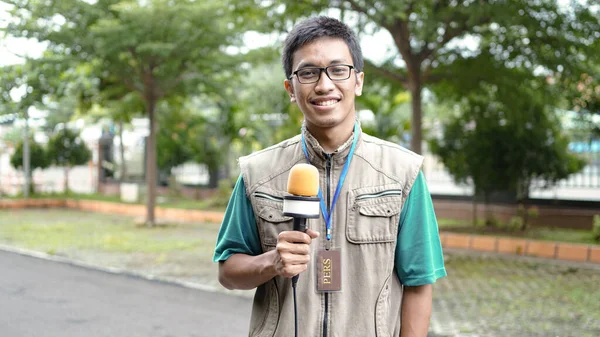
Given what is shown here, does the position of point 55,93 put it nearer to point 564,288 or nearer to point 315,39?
point 564,288

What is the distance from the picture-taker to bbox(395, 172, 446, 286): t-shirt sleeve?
205 cm

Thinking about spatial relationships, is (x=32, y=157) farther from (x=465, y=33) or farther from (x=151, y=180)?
(x=465, y=33)

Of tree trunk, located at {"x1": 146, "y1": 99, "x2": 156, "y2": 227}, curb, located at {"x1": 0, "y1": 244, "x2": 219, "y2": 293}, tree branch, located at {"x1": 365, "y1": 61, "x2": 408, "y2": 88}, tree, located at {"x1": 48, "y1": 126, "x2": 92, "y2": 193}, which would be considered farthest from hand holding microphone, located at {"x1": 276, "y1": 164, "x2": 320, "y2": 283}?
tree, located at {"x1": 48, "y1": 126, "x2": 92, "y2": 193}

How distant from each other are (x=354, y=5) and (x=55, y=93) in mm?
7116

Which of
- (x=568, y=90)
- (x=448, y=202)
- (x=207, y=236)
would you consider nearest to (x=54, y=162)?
(x=207, y=236)

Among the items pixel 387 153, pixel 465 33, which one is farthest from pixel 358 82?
pixel 465 33

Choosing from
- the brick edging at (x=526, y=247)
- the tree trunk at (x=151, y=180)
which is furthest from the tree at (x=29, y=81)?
the brick edging at (x=526, y=247)

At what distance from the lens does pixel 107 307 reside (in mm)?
7129

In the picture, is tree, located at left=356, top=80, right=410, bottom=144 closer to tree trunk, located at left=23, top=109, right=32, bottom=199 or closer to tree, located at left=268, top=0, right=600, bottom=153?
tree, located at left=268, top=0, right=600, bottom=153

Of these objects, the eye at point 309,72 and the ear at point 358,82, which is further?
the ear at point 358,82

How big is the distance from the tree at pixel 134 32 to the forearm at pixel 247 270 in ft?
30.4

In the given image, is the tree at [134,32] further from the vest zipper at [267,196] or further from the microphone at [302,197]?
the microphone at [302,197]

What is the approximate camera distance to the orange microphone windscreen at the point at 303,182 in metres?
1.78

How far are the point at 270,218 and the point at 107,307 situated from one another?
18.4 ft
